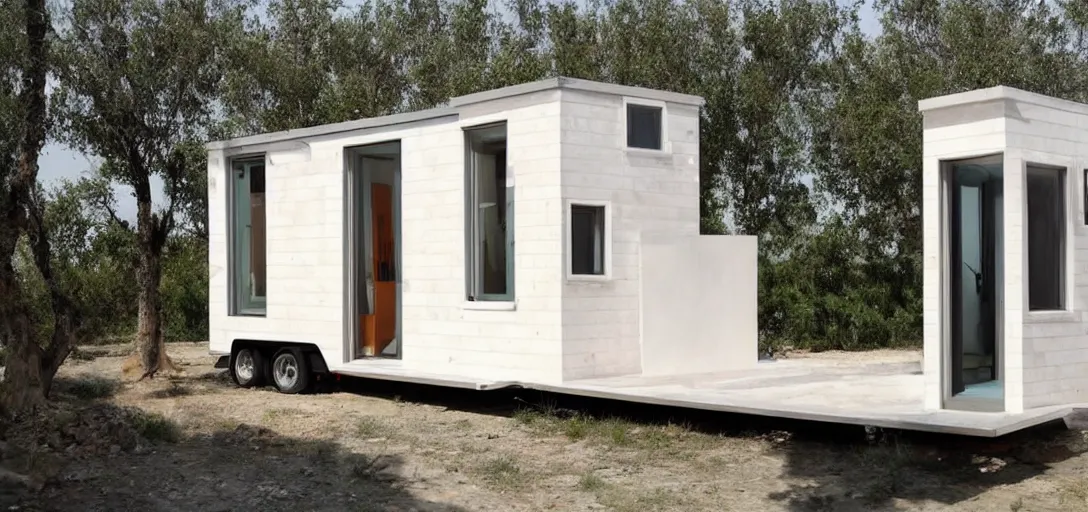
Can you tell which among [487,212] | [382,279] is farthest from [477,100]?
[382,279]

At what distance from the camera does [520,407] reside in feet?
38.9

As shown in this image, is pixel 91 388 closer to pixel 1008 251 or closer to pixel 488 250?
pixel 488 250

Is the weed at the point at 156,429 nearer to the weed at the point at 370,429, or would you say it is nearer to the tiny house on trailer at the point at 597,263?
the weed at the point at 370,429

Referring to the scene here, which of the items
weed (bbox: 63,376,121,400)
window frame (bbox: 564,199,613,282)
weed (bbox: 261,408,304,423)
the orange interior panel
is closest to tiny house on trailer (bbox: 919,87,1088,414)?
window frame (bbox: 564,199,613,282)

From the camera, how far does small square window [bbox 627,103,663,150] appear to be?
38.5ft

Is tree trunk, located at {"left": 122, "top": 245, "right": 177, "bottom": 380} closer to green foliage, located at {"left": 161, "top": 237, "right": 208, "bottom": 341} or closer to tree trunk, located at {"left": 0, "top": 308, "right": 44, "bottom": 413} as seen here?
tree trunk, located at {"left": 0, "top": 308, "right": 44, "bottom": 413}

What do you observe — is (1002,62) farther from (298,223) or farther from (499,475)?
(499,475)

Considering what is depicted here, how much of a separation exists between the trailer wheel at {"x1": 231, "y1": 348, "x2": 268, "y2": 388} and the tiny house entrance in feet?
5.01

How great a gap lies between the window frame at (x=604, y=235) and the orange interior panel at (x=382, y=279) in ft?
10.5

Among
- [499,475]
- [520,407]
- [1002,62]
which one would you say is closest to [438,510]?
[499,475]

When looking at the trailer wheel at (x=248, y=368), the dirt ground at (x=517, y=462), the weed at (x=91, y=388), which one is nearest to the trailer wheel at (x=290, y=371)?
the trailer wheel at (x=248, y=368)

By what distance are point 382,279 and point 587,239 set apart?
3.27 m

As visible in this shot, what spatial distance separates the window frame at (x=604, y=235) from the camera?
36.0 ft

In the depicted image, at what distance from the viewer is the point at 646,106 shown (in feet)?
38.9
